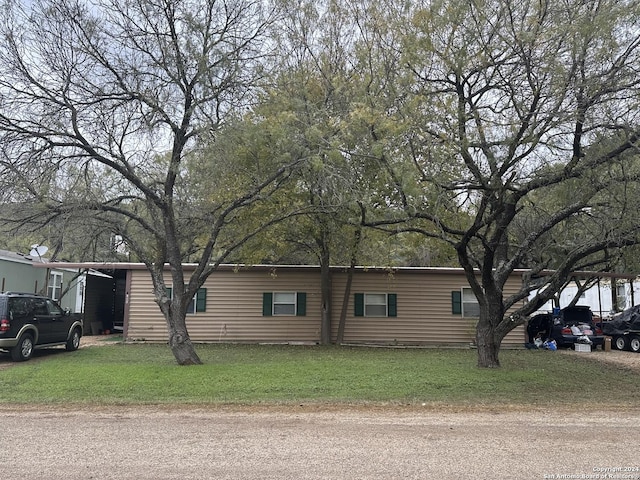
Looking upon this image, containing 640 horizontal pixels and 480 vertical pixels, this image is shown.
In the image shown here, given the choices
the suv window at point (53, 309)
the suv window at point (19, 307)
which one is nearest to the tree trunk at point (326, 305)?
the suv window at point (53, 309)

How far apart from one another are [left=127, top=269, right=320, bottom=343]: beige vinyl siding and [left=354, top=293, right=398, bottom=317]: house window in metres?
1.53

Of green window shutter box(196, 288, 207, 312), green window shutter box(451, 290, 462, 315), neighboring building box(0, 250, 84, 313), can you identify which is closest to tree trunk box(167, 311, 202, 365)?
green window shutter box(196, 288, 207, 312)

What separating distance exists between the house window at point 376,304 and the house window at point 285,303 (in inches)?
77.9

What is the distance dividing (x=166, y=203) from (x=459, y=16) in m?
7.42

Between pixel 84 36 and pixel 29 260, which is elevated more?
pixel 84 36

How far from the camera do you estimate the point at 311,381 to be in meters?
10.3

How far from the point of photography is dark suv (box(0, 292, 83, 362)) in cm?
1285

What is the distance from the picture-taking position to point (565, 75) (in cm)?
920

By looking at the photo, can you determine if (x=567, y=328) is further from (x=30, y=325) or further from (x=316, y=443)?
(x=30, y=325)

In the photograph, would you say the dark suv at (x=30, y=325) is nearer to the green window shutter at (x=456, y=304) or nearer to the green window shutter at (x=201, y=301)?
the green window shutter at (x=201, y=301)

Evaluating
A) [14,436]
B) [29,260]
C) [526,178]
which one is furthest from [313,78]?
[29,260]

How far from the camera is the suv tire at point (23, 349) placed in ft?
43.1

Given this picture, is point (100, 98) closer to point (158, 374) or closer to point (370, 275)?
point (158, 374)

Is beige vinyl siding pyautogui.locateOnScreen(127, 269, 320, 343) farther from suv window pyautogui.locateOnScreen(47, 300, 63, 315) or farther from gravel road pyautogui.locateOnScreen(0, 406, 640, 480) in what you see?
gravel road pyautogui.locateOnScreen(0, 406, 640, 480)
